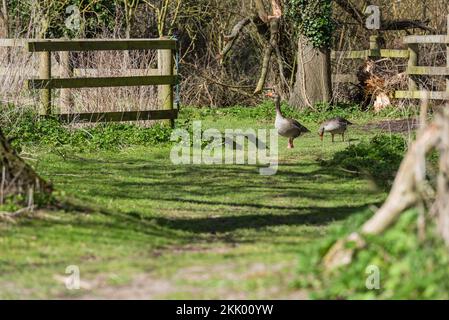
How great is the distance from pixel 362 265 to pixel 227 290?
0.94 meters

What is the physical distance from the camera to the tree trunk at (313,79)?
75.2 feet

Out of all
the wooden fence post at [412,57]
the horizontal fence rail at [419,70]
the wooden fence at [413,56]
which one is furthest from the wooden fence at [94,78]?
the wooden fence post at [412,57]

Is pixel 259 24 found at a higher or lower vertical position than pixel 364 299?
higher

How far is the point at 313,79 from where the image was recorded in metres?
23.0

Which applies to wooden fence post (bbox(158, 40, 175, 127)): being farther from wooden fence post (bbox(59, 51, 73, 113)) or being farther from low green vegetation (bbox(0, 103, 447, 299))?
wooden fence post (bbox(59, 51, 73, 113))

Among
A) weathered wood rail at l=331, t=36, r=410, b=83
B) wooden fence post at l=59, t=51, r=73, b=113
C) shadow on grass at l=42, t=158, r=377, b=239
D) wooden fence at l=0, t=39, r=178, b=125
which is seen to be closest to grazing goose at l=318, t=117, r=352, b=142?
shadow on grass at l=42, t=158, r=377, b=239

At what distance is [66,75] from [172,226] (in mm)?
8836

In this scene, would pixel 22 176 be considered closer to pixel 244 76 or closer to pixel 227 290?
pixel 227 290

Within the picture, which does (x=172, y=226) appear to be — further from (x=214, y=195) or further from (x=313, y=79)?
(x=313, y=79)

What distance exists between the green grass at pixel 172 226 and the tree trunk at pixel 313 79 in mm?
7117

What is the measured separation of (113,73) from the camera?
1842 centimetres

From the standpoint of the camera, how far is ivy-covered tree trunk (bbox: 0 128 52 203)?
953 centimetres

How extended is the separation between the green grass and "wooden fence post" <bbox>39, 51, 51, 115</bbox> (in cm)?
151

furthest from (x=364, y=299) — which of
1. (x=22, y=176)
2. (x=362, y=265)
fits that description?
(x=22, y=176)
